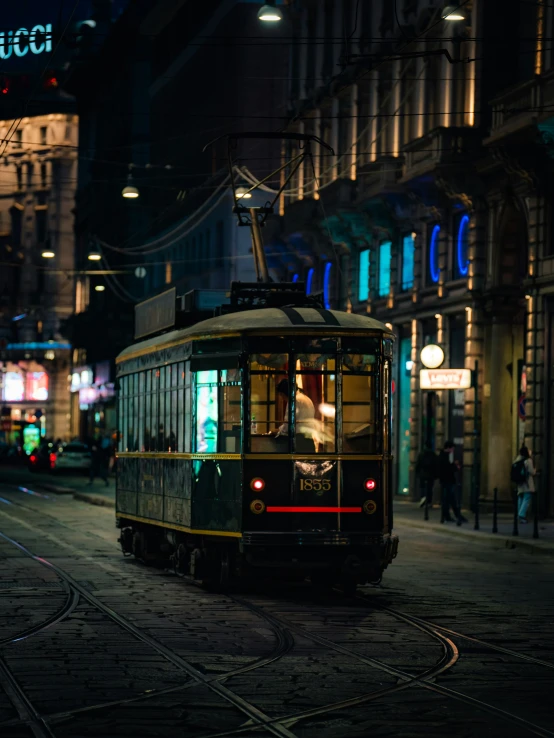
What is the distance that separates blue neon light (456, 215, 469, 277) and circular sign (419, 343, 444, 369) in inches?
93.1

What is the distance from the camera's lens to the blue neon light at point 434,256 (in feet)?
124

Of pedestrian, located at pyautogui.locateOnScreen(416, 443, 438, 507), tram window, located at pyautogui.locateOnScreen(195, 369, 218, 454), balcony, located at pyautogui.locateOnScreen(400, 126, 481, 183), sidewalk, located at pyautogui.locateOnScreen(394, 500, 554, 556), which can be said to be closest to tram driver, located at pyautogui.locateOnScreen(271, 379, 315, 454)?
tram window, located at pyautogui.locateOnScreen(195, 369, 218, 454)

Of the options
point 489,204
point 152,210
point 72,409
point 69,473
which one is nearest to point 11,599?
point 489,204

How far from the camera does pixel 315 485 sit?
15.9m

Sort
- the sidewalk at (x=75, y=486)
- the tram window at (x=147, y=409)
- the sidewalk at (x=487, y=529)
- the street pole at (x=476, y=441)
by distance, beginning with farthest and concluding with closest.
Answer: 1. the sidewalk at (x=75, y=486)
2. the street pole at (x=476, y=441)
3. the sidewalk at (x=487, y=529)
4. the tram window at (x=147, y=409)

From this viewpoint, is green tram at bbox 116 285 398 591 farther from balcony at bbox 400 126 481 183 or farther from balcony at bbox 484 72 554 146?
balcony at bbox 400 126 481 183

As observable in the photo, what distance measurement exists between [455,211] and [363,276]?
24.8ft

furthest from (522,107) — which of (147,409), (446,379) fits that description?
(147,409)

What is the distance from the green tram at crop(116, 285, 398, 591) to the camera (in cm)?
1589

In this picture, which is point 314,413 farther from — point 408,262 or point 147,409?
point 408,262

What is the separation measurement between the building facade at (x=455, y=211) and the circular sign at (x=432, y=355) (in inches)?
34.8

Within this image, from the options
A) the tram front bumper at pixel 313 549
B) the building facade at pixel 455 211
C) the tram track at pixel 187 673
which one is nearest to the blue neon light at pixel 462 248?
the building facade at pixel 455 211

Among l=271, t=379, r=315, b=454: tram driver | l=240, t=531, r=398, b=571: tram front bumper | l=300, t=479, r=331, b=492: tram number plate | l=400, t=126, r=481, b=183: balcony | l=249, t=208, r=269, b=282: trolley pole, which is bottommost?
l=240, t=531, r=398, b=571: tram front bumper

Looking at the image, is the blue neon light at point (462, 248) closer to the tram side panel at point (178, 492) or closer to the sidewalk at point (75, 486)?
the sidewalk at point (75, 486)
